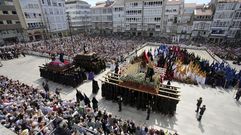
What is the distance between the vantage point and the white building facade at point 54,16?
46375 millimetres

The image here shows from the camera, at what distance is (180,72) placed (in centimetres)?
1605

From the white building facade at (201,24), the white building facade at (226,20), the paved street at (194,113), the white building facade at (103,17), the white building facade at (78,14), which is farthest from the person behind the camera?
the white building facade at (78,14)

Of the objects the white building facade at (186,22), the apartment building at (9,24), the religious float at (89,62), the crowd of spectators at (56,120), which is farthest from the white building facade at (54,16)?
the crowd of spectators at (56,120)

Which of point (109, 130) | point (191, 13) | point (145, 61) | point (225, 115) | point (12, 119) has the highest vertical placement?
point (191, 13)

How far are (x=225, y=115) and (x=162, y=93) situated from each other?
16.7 ft

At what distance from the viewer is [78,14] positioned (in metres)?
64.3

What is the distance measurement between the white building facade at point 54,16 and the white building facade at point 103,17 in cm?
1337

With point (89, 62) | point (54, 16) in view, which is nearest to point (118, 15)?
point (54, 16)

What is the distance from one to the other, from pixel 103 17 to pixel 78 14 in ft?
46.7

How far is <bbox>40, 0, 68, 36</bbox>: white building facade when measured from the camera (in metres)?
46.4

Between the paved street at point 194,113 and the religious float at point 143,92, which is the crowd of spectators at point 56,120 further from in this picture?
the religious float at point 143,92

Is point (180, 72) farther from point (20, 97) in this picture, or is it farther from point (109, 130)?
point (20, 97)

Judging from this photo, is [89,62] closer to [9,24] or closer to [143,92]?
[143,92]

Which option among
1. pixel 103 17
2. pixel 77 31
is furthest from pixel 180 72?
pixel 77 31
